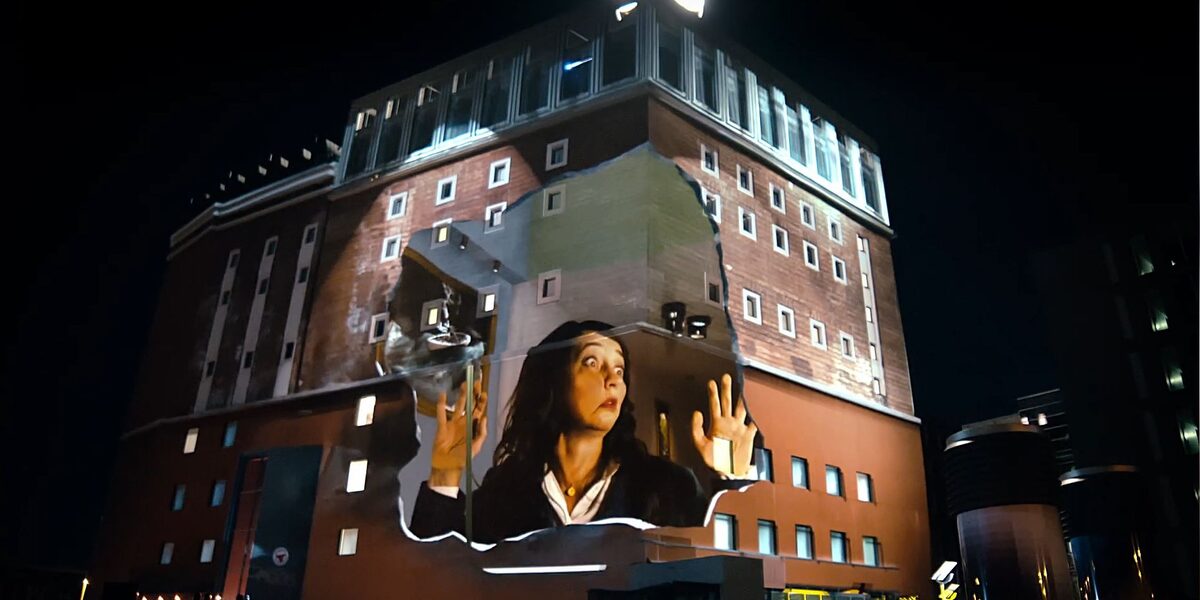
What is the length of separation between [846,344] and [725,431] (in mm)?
4405

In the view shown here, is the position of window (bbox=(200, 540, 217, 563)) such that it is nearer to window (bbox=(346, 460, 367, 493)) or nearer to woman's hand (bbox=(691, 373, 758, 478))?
window (bbox=(346, 460, 367, 493))

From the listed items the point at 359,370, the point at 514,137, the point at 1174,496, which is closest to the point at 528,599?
the point at 359,370

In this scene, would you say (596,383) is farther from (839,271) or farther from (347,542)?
(839,271)

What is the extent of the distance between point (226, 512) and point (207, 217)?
8.03 m

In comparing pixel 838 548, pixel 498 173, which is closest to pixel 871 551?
pixel 838 548

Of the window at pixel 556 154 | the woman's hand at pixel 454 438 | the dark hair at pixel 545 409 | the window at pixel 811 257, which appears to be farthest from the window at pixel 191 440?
the window at pixel 811 257

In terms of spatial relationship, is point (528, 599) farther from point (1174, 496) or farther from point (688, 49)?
point (1174, 496)

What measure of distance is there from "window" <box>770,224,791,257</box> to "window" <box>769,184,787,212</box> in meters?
0.47

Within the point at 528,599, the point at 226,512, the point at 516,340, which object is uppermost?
the point at 516,340

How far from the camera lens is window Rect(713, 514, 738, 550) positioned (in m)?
12.7

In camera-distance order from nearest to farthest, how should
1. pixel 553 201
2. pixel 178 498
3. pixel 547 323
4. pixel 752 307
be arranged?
pixel 547 323 < pixel 752 307 < pixel 553 201 < pixel 178 498

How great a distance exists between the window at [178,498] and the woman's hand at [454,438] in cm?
707

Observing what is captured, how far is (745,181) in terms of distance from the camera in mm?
16172

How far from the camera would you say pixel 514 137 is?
1666 centimetres
